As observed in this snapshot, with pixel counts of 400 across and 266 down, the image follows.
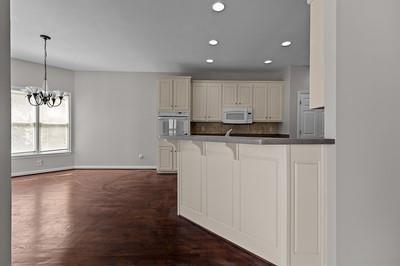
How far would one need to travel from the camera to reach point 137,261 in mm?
A: 1963

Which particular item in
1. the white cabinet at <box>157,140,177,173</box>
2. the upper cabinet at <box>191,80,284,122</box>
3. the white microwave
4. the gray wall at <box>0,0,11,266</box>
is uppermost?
the upper cabinet at <box>191,80,284,122</box>

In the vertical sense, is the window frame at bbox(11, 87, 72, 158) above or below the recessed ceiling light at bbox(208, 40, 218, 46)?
below

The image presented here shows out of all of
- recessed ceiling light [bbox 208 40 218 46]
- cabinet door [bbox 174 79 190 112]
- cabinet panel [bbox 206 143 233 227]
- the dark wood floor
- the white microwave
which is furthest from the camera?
the white microwave

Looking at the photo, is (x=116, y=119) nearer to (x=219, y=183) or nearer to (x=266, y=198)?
(x=219, y=183)

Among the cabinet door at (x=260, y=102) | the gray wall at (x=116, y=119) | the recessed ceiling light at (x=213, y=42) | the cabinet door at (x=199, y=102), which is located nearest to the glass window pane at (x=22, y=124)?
the gray wall at (x=116, y=119)

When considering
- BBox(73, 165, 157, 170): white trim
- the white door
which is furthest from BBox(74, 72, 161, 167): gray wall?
the white door

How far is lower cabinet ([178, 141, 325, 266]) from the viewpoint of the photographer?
5.77 ft

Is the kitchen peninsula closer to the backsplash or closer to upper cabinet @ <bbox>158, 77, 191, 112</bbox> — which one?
upper cabinet @ <bbox>158, 77, 191, 112</bbox>

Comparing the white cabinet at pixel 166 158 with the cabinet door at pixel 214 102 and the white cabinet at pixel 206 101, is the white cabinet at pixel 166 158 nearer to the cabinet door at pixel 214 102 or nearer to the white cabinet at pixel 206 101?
the white cabinet at pixel 206 101

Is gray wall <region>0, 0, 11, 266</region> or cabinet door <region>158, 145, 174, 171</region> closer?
gray wall <region>0, 0, 11, 266</region>

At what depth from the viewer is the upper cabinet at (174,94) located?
6.07 metres

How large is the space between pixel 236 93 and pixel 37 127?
537 cm

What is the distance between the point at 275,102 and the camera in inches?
251
